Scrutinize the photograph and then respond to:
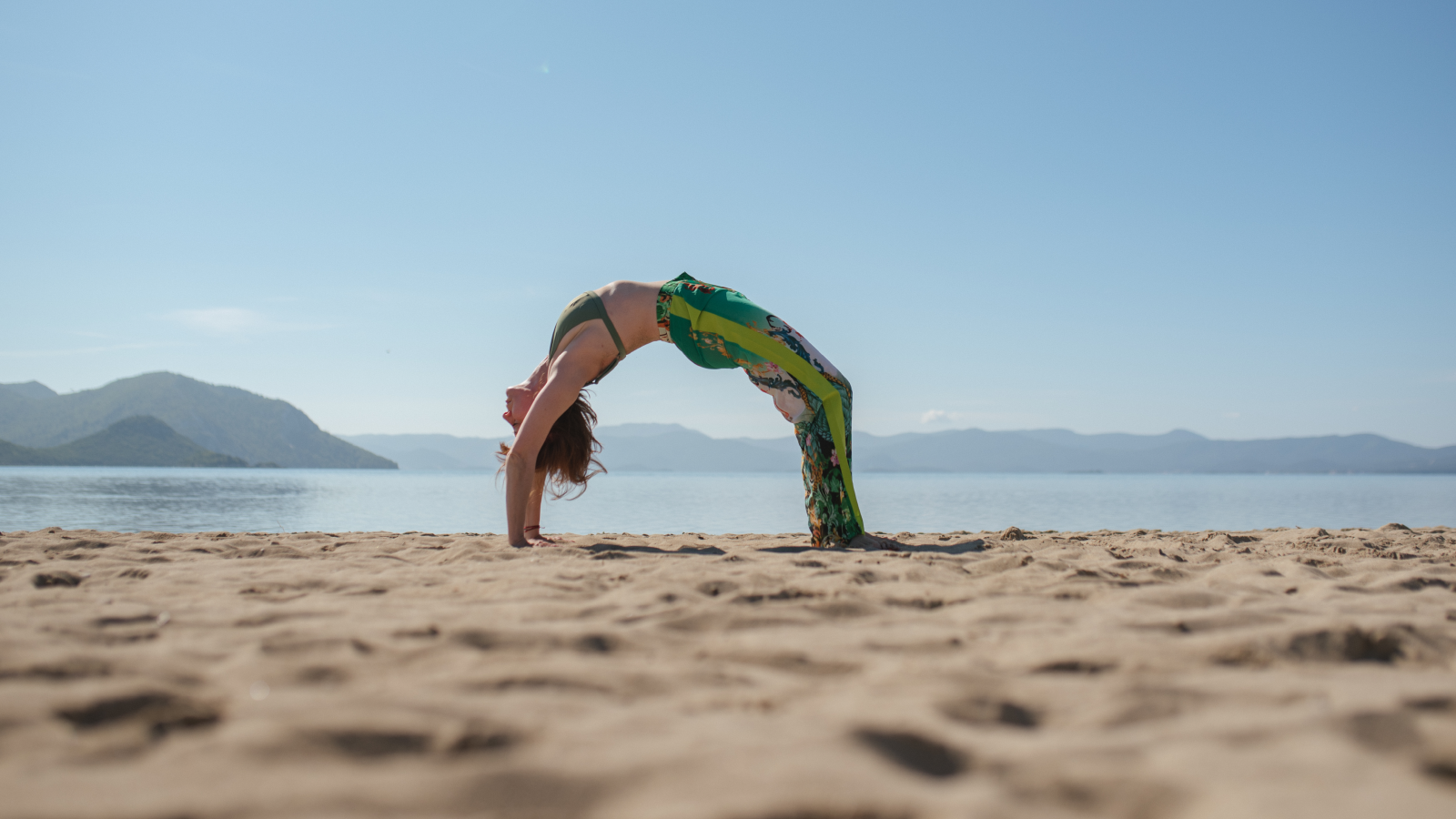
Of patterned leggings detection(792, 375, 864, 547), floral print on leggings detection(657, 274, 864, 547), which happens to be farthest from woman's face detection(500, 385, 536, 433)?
patterned leggings detection(792, 375, 864, 547)

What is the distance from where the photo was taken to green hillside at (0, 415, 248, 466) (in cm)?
6412

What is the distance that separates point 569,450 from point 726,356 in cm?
109

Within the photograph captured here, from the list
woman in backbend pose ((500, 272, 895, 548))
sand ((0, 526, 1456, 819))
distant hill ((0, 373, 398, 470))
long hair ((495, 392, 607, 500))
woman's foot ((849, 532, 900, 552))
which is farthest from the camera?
distant hill ((0, 373, 398, 470))

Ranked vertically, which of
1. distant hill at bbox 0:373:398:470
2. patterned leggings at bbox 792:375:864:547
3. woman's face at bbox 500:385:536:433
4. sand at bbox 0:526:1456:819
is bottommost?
sand at bbox 0:526:1456:819

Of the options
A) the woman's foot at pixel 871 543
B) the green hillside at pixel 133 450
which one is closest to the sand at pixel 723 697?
the woman's foot at pixel 871 543

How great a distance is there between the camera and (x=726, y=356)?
410 centimetres

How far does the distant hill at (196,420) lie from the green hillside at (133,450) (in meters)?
26.0

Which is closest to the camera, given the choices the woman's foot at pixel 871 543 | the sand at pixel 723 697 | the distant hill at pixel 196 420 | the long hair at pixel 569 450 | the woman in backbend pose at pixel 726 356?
the sand at pixel 723 697

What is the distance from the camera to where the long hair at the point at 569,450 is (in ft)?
14.0

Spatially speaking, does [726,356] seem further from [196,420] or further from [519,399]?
[196,420]

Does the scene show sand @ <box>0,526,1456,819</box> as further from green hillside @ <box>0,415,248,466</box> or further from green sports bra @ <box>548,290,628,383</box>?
green hillside @ <box>0,415,248,466</box>

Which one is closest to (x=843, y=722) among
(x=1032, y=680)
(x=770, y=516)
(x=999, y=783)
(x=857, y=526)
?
(x=999, y=783)

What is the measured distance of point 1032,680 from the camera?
1437mm

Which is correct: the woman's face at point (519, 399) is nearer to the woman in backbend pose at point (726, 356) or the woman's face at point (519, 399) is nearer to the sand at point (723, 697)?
the woman in backbend pose at point (726, 356)
